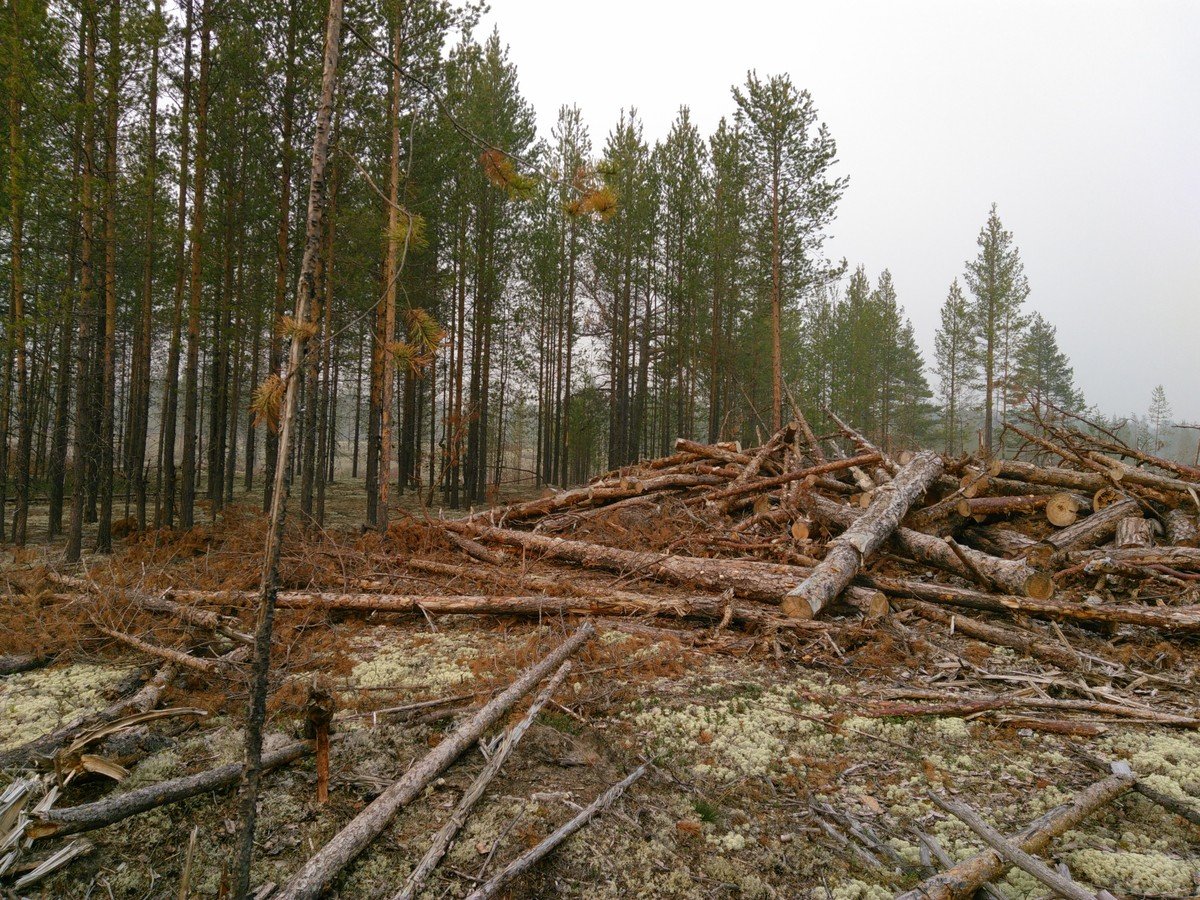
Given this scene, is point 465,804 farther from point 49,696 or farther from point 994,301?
point 994,301

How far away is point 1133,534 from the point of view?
633cm

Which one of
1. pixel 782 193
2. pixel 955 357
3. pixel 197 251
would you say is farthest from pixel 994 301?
pixel 197 251

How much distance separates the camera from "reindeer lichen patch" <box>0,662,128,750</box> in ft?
10.9

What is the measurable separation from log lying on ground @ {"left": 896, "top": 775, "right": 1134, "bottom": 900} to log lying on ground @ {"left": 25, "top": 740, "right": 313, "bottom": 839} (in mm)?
2930

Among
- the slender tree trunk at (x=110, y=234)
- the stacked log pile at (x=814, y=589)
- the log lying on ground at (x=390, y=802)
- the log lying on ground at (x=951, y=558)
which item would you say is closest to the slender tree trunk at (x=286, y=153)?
the slender tree trunk at (x=110, y=234)

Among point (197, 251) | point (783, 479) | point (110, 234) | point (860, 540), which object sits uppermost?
point (197, 251)

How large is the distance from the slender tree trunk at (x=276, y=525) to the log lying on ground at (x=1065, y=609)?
582 cm

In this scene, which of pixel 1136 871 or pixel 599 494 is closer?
pixel 1136 871

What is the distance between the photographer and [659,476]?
409 inches

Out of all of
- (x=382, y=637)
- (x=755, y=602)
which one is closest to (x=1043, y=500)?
(x=755, y=602)

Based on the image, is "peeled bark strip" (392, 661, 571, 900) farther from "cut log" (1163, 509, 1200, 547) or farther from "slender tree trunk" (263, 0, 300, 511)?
"slender tree trunk" (263, 0, 300, 511)

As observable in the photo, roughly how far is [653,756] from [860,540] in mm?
3960

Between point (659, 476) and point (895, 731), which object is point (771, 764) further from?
point (659, 476)

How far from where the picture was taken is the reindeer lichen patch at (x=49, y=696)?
3336 millimetres
